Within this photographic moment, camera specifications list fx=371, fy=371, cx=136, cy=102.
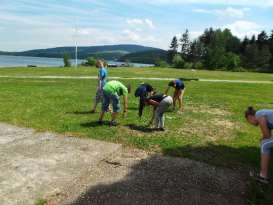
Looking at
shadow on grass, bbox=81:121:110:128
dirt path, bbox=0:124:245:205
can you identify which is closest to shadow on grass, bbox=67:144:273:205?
dirt path, bbox=0:124:245:205

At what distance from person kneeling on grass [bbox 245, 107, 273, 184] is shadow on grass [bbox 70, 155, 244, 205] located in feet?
1.66

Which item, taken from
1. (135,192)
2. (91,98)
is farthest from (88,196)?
(91,98)

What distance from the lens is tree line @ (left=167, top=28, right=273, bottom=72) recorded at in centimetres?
9181

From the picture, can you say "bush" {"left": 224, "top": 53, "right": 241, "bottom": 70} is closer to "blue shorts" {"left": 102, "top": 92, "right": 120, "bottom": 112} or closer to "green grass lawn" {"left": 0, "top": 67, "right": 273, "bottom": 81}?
"green grass lawn" {"left": 0, "top": 67, "right": 273, "bottom": 81}

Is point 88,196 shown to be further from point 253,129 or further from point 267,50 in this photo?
point 267,50

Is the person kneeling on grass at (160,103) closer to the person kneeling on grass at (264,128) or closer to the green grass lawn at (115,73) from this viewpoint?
the person kneeling on grass at (264,128)

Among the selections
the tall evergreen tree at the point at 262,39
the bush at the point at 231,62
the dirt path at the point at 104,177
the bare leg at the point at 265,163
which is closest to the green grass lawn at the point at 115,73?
the dirt path at the point at 104,177

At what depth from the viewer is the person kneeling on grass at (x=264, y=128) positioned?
704 centimetres

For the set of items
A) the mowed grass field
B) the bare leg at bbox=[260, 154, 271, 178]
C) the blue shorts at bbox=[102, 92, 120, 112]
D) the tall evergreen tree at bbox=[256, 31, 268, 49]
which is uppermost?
the tall evergreen tree at bbox=[256, 31, 268, 49]

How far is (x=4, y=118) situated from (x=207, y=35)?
403 ft

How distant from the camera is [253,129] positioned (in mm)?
12203

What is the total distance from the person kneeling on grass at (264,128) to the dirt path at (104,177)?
0.50 m

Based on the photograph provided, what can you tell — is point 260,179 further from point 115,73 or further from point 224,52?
point 224,52

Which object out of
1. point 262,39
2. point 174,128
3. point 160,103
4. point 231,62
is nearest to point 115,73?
point 174,128
